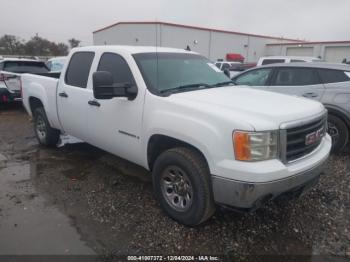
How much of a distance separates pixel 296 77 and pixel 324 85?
627 millimetres

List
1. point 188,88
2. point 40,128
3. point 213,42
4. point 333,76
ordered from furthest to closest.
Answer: point 213,42 < point 40,128 < point 333,76 < point 188,88

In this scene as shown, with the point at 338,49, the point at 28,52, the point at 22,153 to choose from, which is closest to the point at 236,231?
the point at 22,153

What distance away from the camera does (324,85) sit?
19.2 ft

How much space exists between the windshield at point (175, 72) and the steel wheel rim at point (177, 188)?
36.7 inches

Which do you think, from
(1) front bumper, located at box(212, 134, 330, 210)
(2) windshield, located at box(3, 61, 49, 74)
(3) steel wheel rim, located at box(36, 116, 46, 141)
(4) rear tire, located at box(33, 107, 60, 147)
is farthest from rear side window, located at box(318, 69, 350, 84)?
(2) windshield, located at box(3, 61, 49, 74)

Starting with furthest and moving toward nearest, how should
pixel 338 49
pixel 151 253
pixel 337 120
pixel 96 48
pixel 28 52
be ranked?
pixel 28 52 < pixel 338 49 < pixel 337 120 < pixel 96 48 < pixel 151 253

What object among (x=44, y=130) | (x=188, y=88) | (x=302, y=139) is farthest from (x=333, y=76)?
(x=44, y=130)

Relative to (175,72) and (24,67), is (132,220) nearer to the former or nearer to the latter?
(175,72)

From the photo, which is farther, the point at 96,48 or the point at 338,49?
the point at 338,49

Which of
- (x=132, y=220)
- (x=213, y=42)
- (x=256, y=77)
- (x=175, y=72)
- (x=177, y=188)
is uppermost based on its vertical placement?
(x=213, y=42)

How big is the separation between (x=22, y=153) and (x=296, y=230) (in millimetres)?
4924

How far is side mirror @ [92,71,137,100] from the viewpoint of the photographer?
3.42 m

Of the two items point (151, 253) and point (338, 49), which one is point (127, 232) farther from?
point (338, 49)

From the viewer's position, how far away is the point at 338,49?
33125 millimetres
